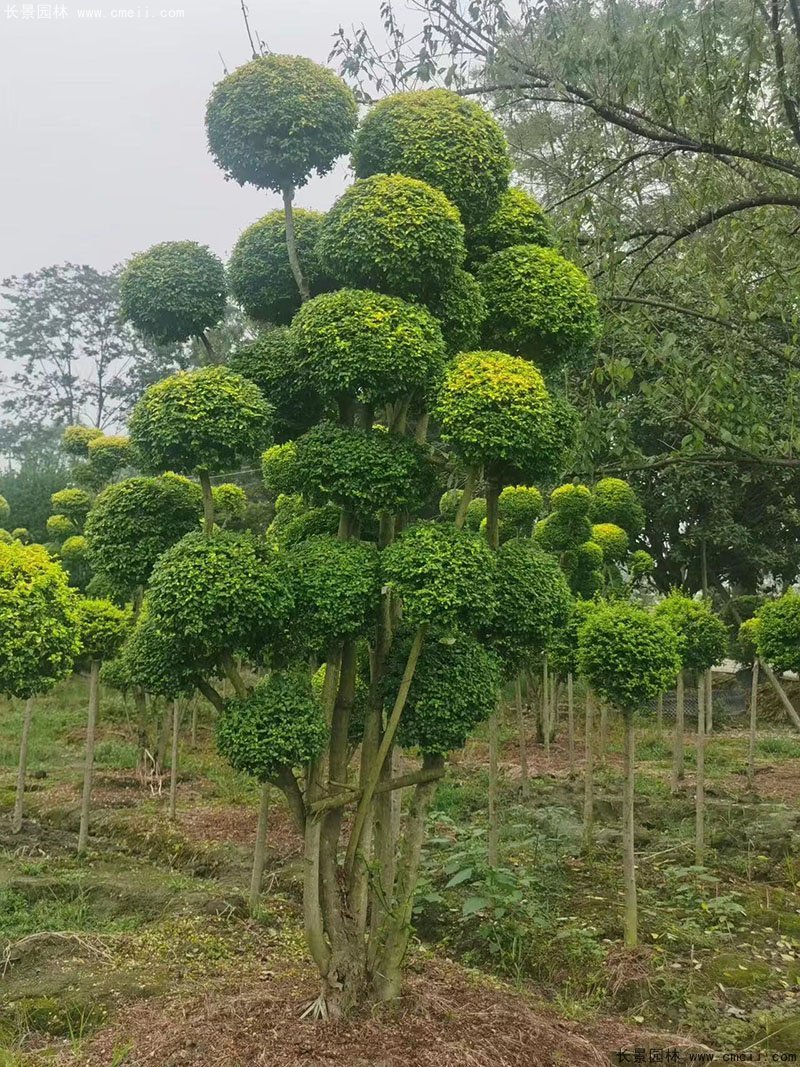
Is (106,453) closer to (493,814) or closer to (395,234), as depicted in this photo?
(493,814)

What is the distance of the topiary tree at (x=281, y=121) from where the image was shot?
169 inches

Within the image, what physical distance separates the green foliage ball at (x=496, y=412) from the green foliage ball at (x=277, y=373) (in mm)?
851

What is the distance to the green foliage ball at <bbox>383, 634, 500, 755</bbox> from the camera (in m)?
4.00

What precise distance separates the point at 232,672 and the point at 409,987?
172cm

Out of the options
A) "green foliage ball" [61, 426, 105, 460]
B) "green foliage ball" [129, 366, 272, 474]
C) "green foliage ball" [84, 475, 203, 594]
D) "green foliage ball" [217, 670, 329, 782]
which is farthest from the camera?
"green foliage ball" [61, 426, 105, 460]

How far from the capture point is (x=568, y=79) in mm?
5262

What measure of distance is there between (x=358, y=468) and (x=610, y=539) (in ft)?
14.4

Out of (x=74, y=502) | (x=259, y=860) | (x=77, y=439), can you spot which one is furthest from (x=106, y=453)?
(x=259, y=860)

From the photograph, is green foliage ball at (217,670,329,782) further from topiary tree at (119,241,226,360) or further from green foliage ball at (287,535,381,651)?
topiary tree at (119,241,226,360)

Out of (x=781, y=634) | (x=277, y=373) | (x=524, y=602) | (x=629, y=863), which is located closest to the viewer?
(x=524, y=602)

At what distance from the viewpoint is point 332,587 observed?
12.7ft

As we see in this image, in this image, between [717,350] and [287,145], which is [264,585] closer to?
[287,145]

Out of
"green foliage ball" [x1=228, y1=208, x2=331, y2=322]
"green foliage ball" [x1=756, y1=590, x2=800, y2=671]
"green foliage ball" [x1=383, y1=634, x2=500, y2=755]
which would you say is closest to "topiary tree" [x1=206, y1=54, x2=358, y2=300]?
"green foliage ball" [x1=228, y1=208, x2=331, y2=322]

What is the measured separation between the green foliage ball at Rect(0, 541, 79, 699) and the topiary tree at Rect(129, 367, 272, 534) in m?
1.16
